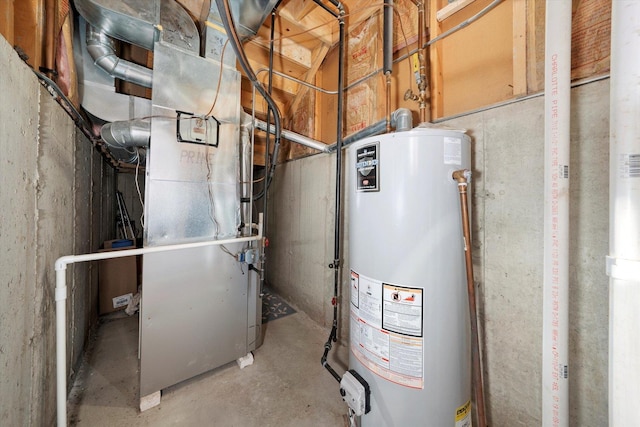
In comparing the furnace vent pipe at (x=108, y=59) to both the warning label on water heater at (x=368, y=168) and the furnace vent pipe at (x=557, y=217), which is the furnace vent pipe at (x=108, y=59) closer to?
the warning label on water heater at (x=368, y=168)

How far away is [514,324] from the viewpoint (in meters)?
1.14

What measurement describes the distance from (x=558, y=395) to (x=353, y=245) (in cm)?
95

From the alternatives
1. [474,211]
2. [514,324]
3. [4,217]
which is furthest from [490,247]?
[4,217]

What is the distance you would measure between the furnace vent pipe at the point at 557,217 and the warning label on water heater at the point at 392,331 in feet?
1.53

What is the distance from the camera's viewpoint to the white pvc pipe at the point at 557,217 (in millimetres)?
863

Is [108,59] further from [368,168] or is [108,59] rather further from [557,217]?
[557,217]

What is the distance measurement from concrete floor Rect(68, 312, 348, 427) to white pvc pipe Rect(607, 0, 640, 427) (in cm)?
124

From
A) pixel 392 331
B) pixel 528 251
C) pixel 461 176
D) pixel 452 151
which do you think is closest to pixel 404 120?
pixel 452 151

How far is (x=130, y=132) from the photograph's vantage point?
1.50 metres

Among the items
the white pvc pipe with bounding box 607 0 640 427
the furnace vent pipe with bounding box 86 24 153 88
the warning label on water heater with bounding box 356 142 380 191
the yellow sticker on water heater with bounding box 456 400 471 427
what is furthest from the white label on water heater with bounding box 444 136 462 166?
the furnace vent pipe with bounding box 86 24 153 88

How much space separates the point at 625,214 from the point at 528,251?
436 millimetres

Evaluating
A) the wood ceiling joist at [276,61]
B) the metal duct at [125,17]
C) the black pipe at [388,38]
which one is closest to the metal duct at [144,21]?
the metal duct at [125,17]

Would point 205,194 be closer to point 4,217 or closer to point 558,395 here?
point 4,217

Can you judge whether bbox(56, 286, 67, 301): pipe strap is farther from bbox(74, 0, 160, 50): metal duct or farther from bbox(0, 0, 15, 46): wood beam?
bbox(74, 0, 160, 50): metal duct
